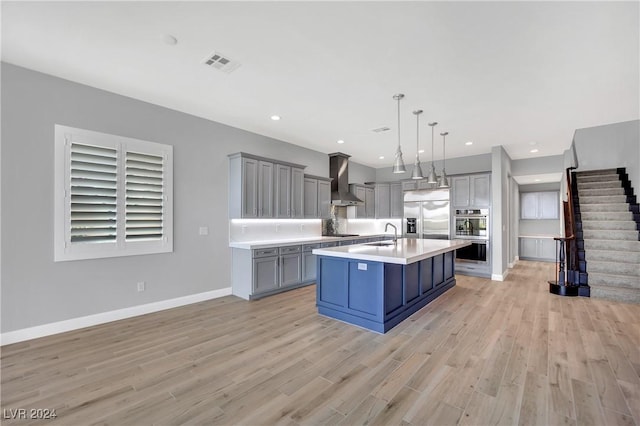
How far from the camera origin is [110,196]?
12.0ft

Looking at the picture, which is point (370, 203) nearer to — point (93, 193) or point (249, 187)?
point (249, 187)

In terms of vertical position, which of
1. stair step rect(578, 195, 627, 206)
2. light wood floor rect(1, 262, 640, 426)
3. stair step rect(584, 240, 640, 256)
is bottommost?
light wood floor rect(1, 262, 640, 426)

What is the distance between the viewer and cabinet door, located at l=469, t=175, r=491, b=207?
6.38 m

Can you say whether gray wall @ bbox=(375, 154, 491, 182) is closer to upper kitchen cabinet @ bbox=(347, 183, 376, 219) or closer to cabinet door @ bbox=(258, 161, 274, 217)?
upper kitchen cabinet @ bbox=(347, 183, 376, 219)

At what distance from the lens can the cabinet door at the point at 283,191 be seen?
5402 mm

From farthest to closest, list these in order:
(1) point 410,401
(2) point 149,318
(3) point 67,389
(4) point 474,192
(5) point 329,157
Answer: (5) point 329,157 < (4) point 474,192 < (2) point 149,318 < (3) point 67,389 < (1) point 410,401

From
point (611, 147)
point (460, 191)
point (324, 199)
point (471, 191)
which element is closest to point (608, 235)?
point (611, 147)

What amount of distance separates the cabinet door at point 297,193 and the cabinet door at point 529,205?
315 inches

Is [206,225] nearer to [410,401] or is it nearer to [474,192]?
[410,401]

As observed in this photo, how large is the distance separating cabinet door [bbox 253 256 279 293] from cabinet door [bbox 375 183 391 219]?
4056mm

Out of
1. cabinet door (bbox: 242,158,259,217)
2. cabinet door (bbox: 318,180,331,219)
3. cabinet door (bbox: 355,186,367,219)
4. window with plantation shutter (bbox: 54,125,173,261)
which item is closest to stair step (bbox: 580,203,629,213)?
cabinet door (bbox: 355,186,367,219)

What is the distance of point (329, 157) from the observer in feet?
23.5

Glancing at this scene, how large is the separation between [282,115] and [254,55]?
1.67 meters

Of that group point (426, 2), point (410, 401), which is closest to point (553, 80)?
point (426, 2)
